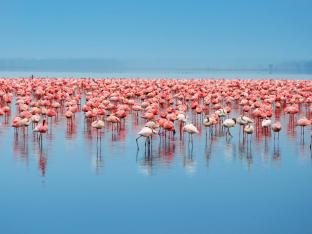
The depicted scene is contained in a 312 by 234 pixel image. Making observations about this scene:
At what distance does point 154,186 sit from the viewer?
Result: 40.3 feet

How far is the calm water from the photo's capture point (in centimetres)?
1012

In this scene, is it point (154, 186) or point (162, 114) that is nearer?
point (154, 186)

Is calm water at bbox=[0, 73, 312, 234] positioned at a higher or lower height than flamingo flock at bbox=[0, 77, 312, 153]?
lower

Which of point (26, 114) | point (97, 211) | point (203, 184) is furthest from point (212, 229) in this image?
point (26, 114)

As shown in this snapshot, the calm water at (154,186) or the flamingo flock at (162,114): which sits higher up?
the flamingo flock at (162,114)

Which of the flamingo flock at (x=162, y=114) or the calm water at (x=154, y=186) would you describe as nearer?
the calm water at (x=154, y=186)

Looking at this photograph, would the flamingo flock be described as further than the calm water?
Yes

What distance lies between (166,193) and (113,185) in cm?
110

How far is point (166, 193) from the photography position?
38.8ft

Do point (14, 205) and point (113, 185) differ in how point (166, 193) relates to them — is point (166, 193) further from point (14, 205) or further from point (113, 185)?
point (14, 205)

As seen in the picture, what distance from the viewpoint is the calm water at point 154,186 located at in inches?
398

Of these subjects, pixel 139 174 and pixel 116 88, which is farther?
pixel 116 88

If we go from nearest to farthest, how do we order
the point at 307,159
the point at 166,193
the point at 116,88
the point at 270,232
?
the point at 270,232, the point at 166,193, the point at 307,159, the point at 116,88

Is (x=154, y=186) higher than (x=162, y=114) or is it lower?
lower
